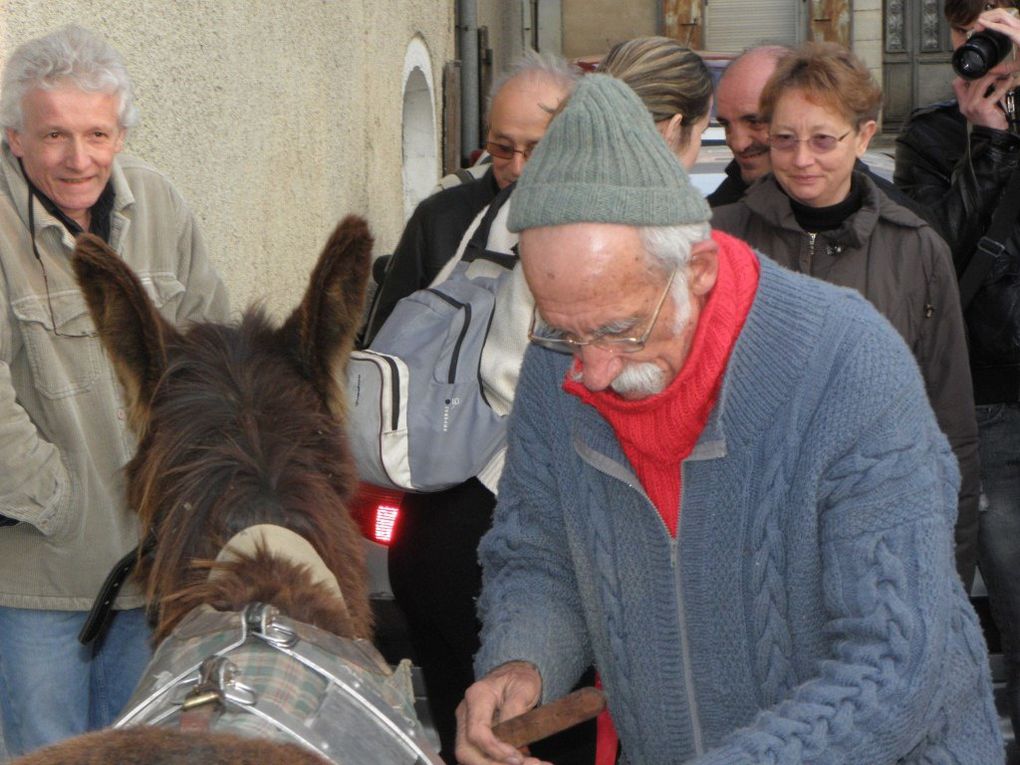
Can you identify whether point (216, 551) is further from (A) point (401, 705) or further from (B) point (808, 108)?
(B) point (808, 108)

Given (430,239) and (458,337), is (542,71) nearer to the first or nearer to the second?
(430,239)

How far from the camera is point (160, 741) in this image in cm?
149

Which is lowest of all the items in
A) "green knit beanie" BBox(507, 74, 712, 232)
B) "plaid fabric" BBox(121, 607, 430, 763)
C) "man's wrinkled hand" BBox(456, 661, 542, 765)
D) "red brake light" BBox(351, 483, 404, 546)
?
"red brake light" BBox(351, 483, 404, 546)

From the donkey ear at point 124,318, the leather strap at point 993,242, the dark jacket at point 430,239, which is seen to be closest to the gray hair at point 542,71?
the dark jacket at point 430,239

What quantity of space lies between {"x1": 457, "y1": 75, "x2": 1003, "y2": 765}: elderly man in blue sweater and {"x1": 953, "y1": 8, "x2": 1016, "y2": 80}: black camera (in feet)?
6.29

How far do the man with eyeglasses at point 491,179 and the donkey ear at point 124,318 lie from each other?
1.74m

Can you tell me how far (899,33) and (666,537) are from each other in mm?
18628

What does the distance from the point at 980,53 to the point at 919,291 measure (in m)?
0.80

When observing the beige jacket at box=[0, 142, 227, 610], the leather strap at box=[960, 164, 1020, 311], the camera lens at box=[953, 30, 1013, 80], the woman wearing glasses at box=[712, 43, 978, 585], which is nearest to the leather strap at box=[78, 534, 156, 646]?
the beige jacket at box=[0, 142, 227, 610]

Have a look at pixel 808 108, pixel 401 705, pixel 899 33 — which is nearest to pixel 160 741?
pixel 401 705

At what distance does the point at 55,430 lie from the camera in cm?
303

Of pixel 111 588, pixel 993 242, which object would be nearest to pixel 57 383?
pixel 111 588

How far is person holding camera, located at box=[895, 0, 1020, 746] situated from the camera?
3.63 meters

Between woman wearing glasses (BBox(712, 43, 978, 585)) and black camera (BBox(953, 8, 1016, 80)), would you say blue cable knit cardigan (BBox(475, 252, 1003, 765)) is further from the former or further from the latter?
black camera (BBox(953, 8, 1016, 80))
